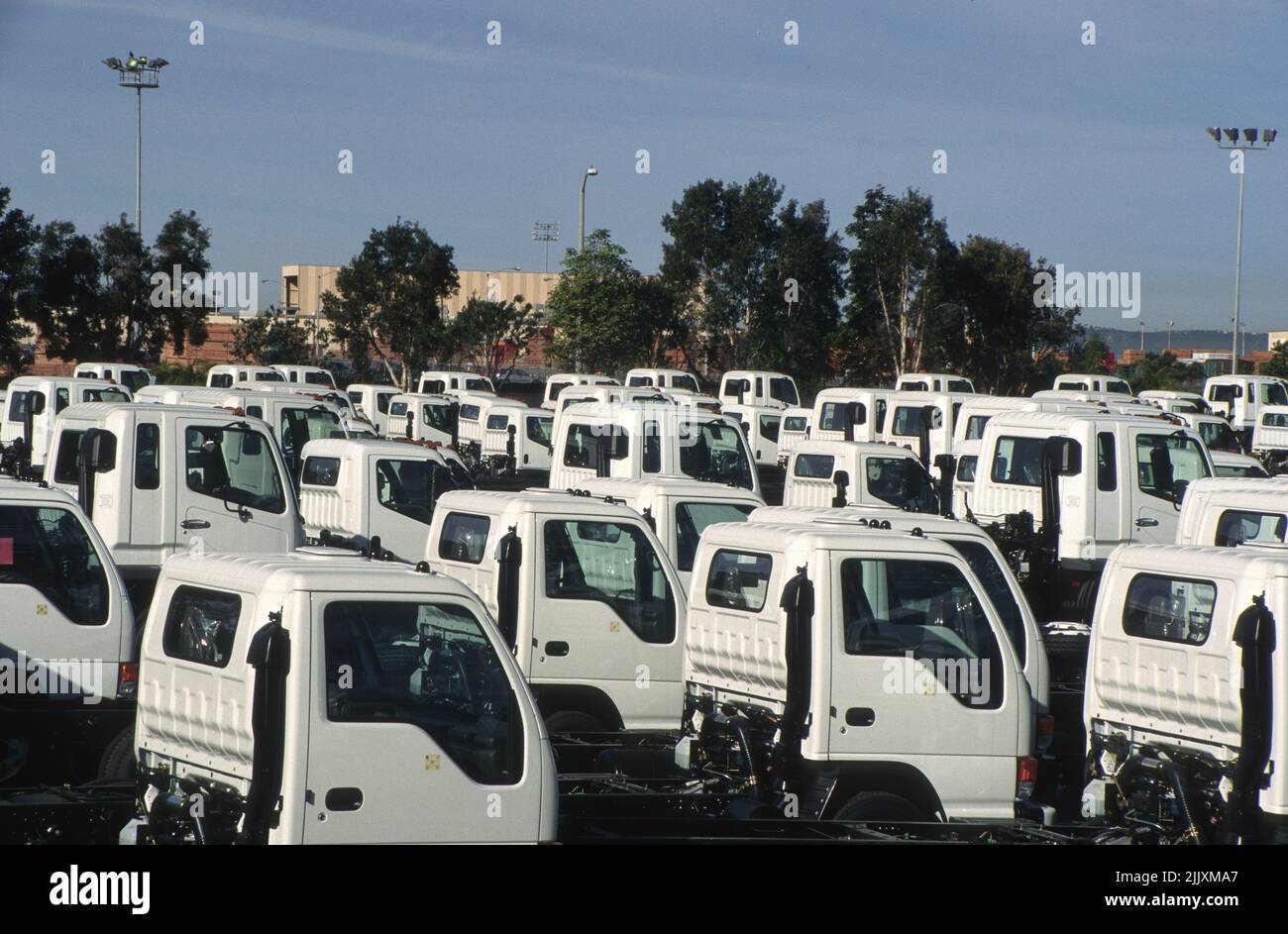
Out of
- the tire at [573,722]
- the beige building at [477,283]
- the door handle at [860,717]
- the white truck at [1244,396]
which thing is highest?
the beige building at [477,283]

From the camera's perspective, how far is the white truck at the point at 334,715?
5.45 meters

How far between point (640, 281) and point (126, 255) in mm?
17277

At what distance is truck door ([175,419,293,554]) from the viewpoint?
1346 cm

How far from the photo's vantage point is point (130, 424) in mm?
13391

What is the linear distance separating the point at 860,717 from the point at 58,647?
4699 millimetres

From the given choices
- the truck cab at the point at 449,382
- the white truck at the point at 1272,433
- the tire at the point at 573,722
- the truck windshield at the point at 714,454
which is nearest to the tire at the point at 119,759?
the tire at the point at 573,722

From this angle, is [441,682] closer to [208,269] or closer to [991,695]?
[991,695]

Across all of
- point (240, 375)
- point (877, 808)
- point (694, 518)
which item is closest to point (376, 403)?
point (240, 375)

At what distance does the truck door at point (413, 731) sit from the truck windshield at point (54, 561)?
381 centimetres

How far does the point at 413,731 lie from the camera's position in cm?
576

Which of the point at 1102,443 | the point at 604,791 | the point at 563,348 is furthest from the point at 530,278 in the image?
the point at 604,791

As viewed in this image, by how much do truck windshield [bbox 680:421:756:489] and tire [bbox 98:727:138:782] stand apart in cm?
1137

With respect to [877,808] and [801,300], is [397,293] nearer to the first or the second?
[801,300]

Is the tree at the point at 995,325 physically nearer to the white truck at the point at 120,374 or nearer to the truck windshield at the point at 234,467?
the white truck at the point at 120,374
